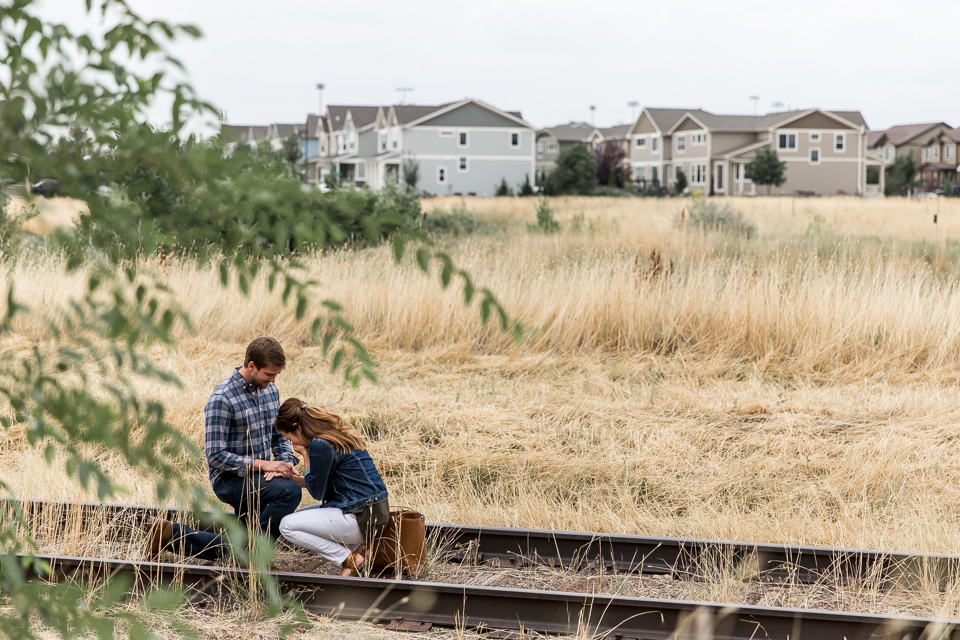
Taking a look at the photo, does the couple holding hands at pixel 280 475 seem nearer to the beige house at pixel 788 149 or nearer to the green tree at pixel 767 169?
the green tree at pixel 767 169

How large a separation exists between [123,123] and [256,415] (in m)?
3.94

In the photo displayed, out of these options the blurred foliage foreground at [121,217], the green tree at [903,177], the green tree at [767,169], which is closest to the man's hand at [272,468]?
A: the blurred foliage foreground at [121,217]

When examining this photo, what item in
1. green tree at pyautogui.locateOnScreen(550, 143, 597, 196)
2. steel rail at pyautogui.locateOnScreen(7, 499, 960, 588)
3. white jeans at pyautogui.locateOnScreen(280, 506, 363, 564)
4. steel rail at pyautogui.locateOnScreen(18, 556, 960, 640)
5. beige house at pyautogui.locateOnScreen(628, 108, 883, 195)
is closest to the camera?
steel rail at pyautogui.locateOnScreen(18, 556, 960, 640)

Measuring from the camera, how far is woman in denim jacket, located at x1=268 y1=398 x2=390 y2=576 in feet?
16.6

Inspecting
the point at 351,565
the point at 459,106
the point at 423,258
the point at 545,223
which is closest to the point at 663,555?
the point at 351,565

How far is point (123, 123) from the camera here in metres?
1.75

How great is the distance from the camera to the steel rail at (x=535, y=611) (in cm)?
433

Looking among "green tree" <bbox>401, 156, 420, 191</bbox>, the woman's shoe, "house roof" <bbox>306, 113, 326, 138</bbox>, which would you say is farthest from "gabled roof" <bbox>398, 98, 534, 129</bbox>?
the woman's shoe

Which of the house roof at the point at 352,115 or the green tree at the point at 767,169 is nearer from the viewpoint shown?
the green tree at the point at 767,169

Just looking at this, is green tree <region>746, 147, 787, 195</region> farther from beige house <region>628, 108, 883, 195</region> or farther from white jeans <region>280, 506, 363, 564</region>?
white jeans <region>280, 506, 363, 564</region>

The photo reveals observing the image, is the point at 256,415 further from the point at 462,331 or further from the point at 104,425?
the point at 462,331

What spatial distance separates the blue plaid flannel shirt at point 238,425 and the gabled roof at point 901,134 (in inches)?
4230

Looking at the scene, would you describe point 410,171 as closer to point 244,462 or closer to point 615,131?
point 615,131

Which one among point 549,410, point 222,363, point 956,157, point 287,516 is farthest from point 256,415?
point 956,157
